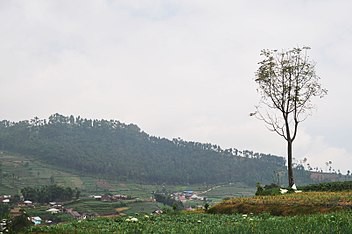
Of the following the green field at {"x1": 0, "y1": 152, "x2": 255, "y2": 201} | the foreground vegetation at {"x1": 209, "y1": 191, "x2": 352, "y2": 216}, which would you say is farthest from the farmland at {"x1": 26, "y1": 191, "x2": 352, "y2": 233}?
the green field at {"x1": 0, "y1": 152, "x2": 255, "y2": 201}

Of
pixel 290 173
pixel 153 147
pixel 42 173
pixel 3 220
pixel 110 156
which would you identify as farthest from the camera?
pixel 153 147

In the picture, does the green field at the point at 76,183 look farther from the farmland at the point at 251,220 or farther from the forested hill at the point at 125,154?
the farmland at the point at 251,220

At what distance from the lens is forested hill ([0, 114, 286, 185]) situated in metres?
118

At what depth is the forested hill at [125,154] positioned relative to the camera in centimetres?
11812

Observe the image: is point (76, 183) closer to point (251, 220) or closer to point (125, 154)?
point (125, 154)

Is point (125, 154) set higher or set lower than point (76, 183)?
higher

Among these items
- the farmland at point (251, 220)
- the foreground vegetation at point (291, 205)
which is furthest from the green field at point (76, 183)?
the farmland at point (251, 220)

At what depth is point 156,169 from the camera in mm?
121375

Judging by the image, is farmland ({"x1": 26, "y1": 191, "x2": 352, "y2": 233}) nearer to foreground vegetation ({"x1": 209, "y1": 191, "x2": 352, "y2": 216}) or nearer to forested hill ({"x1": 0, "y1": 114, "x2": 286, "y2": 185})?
foreground vegetation ({"x1": 209, "y1": 191, "x2": 352, "y2": 216})

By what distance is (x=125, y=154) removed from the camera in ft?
424

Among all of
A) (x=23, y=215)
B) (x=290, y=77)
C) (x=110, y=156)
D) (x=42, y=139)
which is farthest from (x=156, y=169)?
(x=23, y=215)

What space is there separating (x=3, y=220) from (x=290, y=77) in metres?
24.3

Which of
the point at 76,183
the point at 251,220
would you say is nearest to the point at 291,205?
the point at 251,220

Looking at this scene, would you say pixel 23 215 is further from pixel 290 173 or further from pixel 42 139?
pixel 42 139
